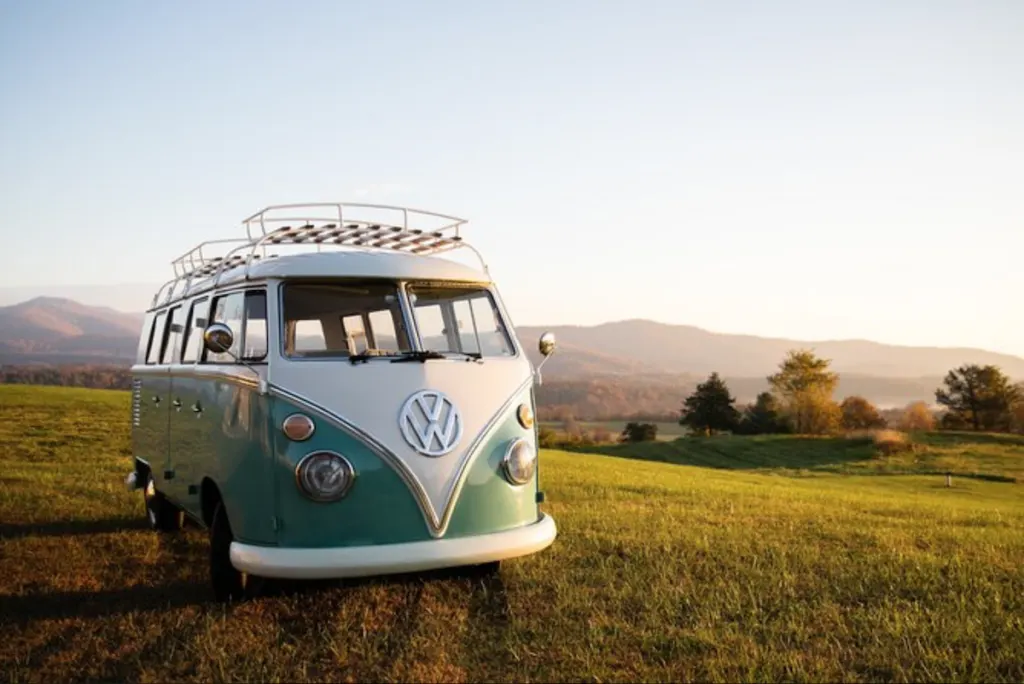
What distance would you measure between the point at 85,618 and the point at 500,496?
3302 millimetres

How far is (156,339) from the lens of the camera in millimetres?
10266

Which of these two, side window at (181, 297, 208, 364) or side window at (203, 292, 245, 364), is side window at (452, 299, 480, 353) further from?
side window at (181, 297, 208, 364)

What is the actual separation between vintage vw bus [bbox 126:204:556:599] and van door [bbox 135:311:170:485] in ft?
4.21

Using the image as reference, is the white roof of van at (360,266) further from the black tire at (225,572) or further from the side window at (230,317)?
the black tire at (225,572)


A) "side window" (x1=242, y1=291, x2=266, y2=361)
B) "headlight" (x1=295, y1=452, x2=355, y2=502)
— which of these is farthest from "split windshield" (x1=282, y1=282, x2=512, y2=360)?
"headlight" (x1=295, y1=452, x2=355, y2=502)

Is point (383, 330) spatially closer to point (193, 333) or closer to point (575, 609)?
point (193, 333)

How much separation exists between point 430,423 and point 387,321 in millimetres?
1327

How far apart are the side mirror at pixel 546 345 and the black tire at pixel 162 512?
519 centimetres

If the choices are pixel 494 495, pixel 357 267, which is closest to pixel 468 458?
pixel 494 495

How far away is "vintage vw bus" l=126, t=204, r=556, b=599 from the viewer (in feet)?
19.3

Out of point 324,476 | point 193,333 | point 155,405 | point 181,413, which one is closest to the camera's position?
point 324,476

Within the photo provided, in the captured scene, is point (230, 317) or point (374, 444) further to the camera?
point (230, 317)

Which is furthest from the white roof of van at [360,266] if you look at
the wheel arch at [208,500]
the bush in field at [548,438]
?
the bush in field at [548,438]

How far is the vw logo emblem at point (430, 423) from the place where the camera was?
6070mm
